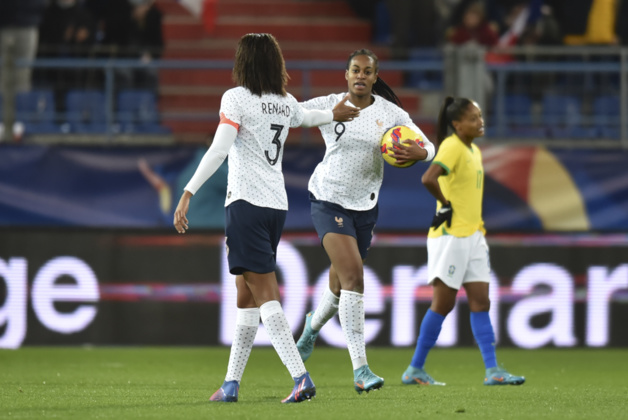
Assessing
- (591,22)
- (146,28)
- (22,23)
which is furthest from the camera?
(146,28)

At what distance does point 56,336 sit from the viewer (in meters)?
12.4

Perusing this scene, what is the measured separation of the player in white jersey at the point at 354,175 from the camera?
7.85m

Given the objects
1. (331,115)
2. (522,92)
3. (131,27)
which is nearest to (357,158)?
(331,115)

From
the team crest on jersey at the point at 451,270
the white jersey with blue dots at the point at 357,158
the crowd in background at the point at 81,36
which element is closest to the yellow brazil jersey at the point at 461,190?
the team crest on jersey at the point at 451,270

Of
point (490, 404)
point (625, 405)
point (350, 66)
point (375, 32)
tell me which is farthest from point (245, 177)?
point (375, 32)

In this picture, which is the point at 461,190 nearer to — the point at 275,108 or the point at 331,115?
the point at 331,115

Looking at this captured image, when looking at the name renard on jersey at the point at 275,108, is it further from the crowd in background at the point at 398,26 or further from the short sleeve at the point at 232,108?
the crowd in background at the point at 398,26

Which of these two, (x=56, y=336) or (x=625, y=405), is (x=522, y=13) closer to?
(x=56, y=336)

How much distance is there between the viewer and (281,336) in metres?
6.91

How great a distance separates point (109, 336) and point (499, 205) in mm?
4519

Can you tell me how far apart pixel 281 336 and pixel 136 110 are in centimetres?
723

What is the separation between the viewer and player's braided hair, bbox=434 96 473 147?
8773 millimetres

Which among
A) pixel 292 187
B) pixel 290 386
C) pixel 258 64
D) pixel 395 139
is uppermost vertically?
pixel 258 64

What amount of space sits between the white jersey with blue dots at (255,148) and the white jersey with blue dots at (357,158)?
1134 millimetres
